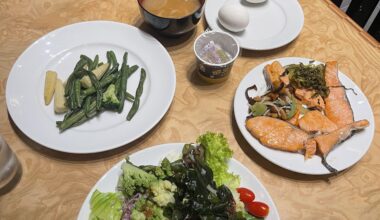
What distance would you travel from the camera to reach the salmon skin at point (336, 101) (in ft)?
4.77

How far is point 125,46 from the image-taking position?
1650 millimetres

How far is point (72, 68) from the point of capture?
158 cm

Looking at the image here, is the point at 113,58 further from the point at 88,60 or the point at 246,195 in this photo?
the point at 246,195

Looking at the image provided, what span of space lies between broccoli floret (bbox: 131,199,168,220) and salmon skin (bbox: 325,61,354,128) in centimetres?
Answer: 80

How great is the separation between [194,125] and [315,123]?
49cm

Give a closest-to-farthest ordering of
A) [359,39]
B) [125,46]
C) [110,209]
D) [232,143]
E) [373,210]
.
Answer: [110,209] < [373,210] < [232,143] < [125,46] < [359,39]

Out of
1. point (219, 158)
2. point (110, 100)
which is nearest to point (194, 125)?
point (219, 158)

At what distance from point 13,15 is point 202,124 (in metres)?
1.16

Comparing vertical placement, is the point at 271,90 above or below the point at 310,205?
above

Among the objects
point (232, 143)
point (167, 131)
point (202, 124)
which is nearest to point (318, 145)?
point (232, 143)

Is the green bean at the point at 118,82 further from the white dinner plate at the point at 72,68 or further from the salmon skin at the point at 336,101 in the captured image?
the salmon skin at the point at 336,101

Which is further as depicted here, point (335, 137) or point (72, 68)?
point (72, 68)

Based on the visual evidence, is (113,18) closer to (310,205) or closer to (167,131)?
(167,131)

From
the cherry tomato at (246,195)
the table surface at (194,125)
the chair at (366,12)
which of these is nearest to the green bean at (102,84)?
the table surface at (194,125)
